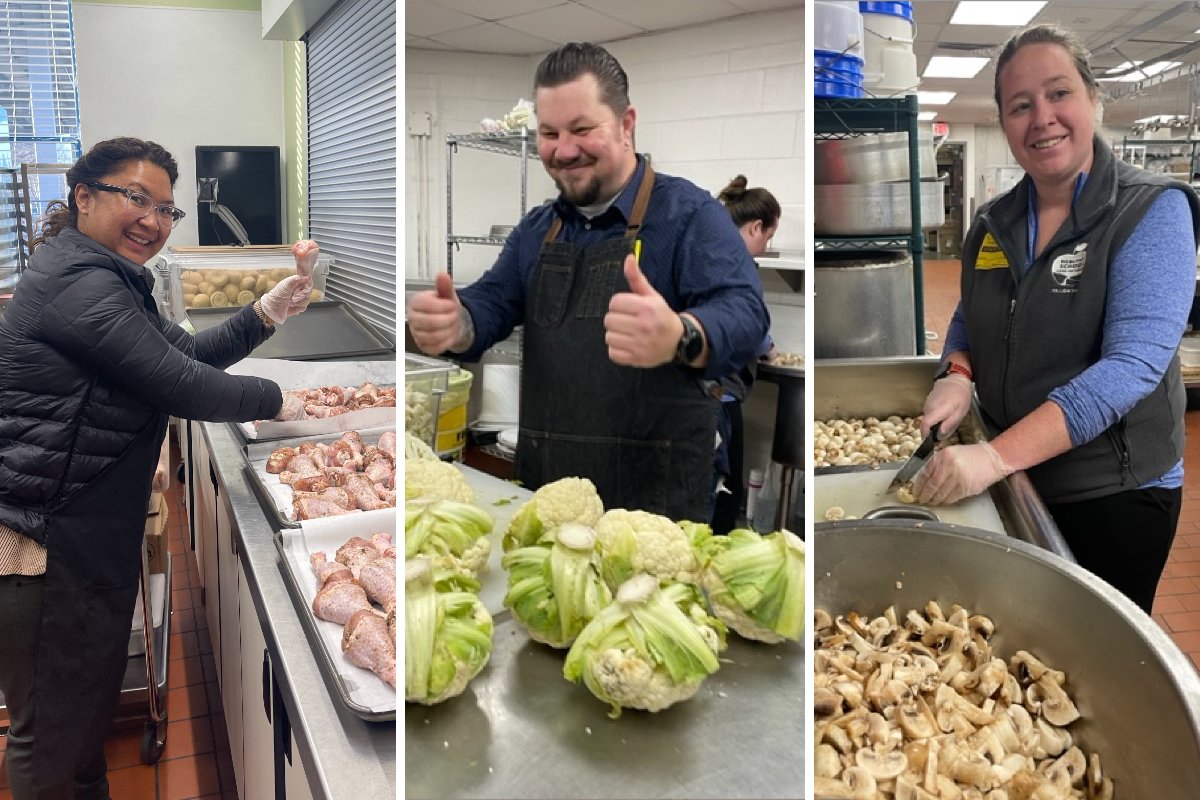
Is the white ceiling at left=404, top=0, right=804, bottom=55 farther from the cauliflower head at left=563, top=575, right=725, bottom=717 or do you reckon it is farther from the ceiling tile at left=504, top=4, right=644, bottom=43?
the cauliflower head at left=563, top=575, right=725, bottom=717

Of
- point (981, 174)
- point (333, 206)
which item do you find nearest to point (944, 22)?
point (333, 206)

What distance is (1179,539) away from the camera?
3137 millimetres

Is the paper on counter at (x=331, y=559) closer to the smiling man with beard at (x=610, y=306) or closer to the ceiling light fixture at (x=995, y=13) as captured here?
the smiling man with beard at (x=610, y=306)

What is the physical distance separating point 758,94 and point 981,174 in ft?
4.38

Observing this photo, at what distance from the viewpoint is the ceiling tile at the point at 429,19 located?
19.7 inches

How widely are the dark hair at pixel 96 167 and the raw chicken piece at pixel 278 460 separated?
0.63 metres

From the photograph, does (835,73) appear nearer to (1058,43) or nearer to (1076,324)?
(1058,43)

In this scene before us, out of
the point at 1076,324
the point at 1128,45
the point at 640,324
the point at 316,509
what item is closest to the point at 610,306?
the point at 640,324

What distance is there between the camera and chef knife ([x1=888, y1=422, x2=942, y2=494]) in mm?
1172

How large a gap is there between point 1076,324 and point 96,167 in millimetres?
1831

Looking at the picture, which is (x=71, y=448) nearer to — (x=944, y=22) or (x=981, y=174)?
(x=981, y=174)

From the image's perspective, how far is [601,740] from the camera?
0.52m

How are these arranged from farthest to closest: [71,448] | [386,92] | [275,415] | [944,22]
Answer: [944,22] → [386,92] → [275,415] → [71,448]

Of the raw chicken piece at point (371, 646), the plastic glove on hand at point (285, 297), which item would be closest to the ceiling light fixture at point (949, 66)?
the plastic glove on hand at point (285, 297)
